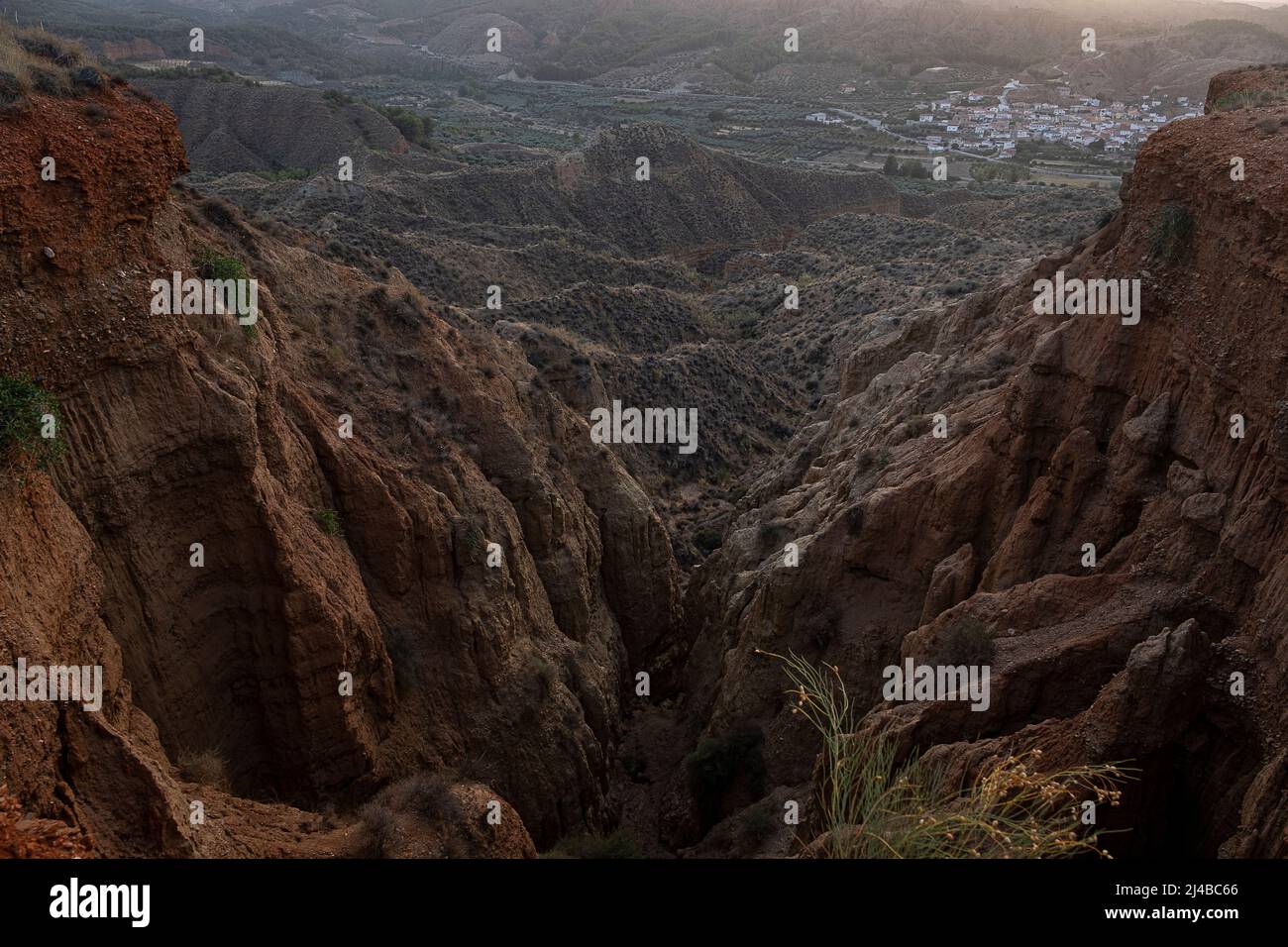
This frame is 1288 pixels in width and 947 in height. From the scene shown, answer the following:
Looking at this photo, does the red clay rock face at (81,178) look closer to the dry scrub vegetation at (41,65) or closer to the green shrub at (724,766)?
the dry scrub vegetation at (41,65)

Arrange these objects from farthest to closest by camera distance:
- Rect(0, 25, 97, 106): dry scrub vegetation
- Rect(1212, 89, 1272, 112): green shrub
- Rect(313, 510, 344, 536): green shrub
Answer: Rect(1212, 89, 1272, 112): green shrub → Rect(313, 510, 344, 536): green shrub → Rect(0, 25, 97, 106): dry scrub vegetation

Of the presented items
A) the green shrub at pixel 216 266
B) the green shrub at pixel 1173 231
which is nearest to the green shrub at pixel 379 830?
the green shrub at pixel 216 266

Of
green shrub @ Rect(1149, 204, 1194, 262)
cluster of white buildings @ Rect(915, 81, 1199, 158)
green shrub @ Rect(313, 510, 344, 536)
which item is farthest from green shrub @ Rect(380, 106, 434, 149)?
green shrub @ Rect(1149, 204, 1194, 262)

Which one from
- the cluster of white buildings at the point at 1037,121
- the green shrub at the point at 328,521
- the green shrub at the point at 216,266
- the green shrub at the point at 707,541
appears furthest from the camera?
the cluster of white buildings at the point at 1037,121

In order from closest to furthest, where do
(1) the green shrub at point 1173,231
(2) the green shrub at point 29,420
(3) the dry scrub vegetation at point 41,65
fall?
(2) the green shrub at point 29,420 < (3) the dry scrub vegetation at point 41,65 < (1) the green shrub at point 1173,231

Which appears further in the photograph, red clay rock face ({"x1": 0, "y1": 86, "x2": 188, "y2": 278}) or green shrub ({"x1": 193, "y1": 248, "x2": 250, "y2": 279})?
green shrub ({"x1": 193, "y1": 248, "x2": 250, "y2": 279})

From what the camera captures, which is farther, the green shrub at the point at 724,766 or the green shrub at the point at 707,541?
the green shrub at the point at 707,541

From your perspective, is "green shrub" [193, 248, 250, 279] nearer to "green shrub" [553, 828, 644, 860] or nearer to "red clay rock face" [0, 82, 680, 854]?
"red clay rock face" [0, 82, 680, 854]
